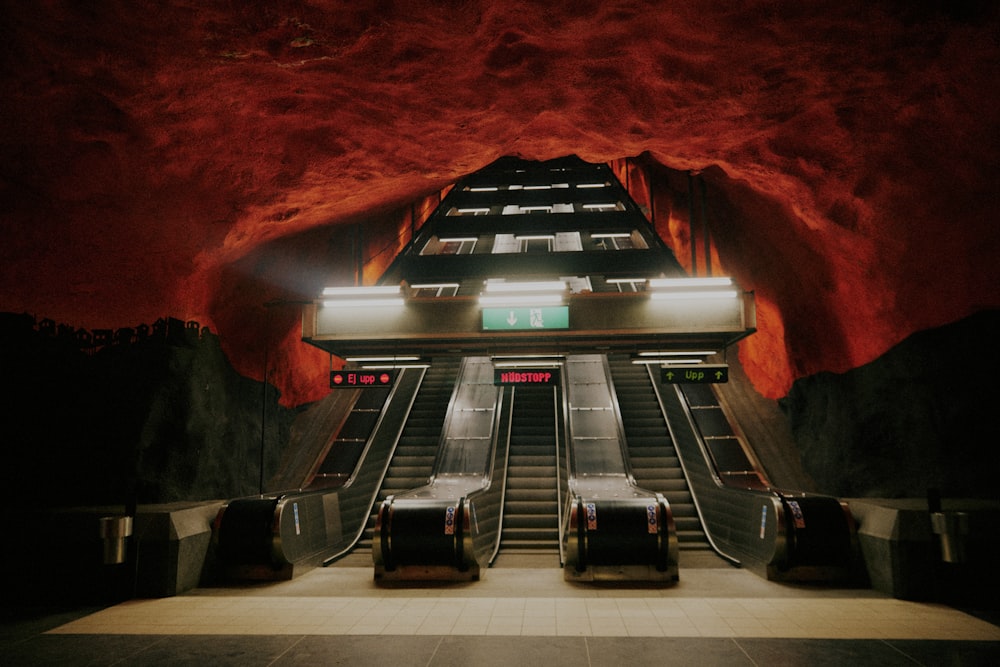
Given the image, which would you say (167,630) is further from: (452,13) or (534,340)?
(534,340)

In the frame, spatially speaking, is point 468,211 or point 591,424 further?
point 468,211

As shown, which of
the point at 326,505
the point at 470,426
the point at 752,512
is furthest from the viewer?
the point at 470,426

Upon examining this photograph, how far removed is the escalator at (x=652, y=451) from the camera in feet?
31.4

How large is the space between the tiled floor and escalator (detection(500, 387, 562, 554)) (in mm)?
2566

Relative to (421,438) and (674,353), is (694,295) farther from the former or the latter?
(421,438)

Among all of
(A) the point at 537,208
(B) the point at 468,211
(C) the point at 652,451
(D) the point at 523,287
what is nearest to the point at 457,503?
(D) the point at 523,287

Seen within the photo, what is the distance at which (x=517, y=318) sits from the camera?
902 centimetres

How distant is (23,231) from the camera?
22.2 ft

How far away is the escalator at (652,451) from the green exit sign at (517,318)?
3635 mm

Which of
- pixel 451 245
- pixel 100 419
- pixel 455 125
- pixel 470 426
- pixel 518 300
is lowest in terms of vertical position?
pixel 470 426

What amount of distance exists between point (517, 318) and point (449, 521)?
3.23 m

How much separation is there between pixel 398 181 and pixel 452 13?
3945 millimetres

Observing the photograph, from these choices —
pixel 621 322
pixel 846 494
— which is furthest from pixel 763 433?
pixel 621 322

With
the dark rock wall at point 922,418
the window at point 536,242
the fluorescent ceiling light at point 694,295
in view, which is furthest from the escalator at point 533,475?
the window at point 536,242
